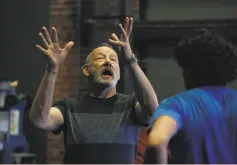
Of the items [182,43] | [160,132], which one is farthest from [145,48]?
[160,132]

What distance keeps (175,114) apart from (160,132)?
76mm

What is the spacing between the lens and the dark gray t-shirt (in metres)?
1.92

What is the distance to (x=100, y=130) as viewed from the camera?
77.2 inches

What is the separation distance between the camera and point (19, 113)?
405cm

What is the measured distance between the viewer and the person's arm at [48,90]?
189cm

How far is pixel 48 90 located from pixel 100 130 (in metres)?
0.29

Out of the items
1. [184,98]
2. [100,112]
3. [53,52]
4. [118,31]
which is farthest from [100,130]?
[118,31]

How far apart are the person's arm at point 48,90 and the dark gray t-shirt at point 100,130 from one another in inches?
2.8

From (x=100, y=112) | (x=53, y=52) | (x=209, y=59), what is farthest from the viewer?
(x=100, y=112)

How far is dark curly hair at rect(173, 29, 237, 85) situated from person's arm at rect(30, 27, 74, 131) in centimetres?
69

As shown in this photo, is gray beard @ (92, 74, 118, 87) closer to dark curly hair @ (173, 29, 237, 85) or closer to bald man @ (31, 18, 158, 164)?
bald man @ (31, 18, 158, 164)

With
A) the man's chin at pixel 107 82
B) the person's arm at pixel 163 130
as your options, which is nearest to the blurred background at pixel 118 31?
the man's chin at pixel 107 82

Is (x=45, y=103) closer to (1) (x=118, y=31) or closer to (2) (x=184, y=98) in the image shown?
(2) (x=184, y=98)

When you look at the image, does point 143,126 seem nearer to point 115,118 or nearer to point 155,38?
point 115,118
